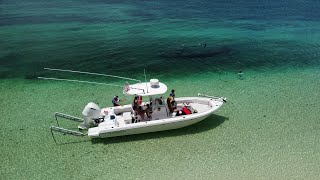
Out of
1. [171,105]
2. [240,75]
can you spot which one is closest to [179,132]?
[171,105]

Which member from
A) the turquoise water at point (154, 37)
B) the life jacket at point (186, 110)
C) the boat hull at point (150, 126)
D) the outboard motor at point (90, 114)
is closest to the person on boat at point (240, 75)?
the turquoise water at point (154, 37)

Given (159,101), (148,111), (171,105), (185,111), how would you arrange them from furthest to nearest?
(185,111)
(171,105)
(159,101)
(148,111)

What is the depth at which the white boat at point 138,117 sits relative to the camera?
54.3 ft

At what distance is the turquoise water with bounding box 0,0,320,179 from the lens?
1517 cm

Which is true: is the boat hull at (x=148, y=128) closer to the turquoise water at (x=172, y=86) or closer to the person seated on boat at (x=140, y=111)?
the turquoise water at (x=172, y=86)

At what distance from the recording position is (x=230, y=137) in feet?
56.4

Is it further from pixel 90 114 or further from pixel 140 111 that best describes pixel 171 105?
pixel 90 114

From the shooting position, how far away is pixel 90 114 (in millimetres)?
16984

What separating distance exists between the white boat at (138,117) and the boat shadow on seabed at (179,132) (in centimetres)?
36

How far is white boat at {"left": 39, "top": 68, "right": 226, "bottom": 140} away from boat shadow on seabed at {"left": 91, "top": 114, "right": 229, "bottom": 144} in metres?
0.36

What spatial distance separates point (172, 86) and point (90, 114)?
8400mm

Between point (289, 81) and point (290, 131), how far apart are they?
8.01 m

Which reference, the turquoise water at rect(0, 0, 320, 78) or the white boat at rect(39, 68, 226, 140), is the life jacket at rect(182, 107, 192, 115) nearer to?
the white boat at rect(39, 68, 226, 140)

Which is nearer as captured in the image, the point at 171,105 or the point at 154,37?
the point at 171,105
